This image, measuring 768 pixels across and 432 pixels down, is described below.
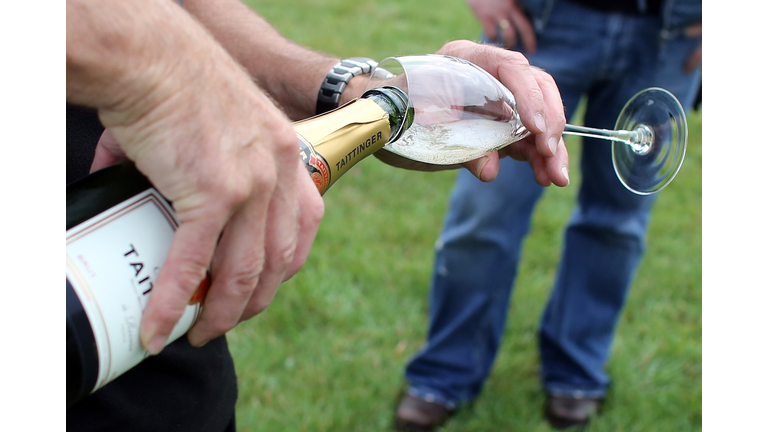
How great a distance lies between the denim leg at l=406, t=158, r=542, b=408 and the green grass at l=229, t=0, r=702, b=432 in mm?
138

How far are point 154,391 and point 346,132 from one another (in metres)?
0.44

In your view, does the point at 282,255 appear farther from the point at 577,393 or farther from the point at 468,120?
the point at 577,393

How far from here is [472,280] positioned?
80.0 inches

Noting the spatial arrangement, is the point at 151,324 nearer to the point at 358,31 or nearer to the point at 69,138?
the point at 69,138

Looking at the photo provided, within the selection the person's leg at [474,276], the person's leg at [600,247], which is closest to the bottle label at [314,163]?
the person's leg at [474,276]

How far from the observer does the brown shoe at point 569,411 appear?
2137mm

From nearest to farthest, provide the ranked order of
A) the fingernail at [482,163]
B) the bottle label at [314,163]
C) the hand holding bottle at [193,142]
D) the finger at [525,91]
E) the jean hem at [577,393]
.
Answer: the hand holding bottle at [193,142], the bottle label at [314,163], the finger at [525,91], the fingernail at [482,163], the jean hem at [577,393]

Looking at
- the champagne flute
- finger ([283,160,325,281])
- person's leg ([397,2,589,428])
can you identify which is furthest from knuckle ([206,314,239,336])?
person's leg ([397,2,589,428])

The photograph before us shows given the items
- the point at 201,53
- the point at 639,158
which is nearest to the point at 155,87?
the point at 201,53

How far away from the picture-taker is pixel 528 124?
3.09 feet

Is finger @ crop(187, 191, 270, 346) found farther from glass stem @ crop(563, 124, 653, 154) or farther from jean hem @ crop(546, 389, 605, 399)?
jean hem @ crop(546, 389, 605, 399)

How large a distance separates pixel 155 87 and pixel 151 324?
236mm

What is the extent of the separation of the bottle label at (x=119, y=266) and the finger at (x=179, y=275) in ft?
0.05

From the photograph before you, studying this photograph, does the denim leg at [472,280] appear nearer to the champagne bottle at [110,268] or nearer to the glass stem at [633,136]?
the glass stem at [633,136]
